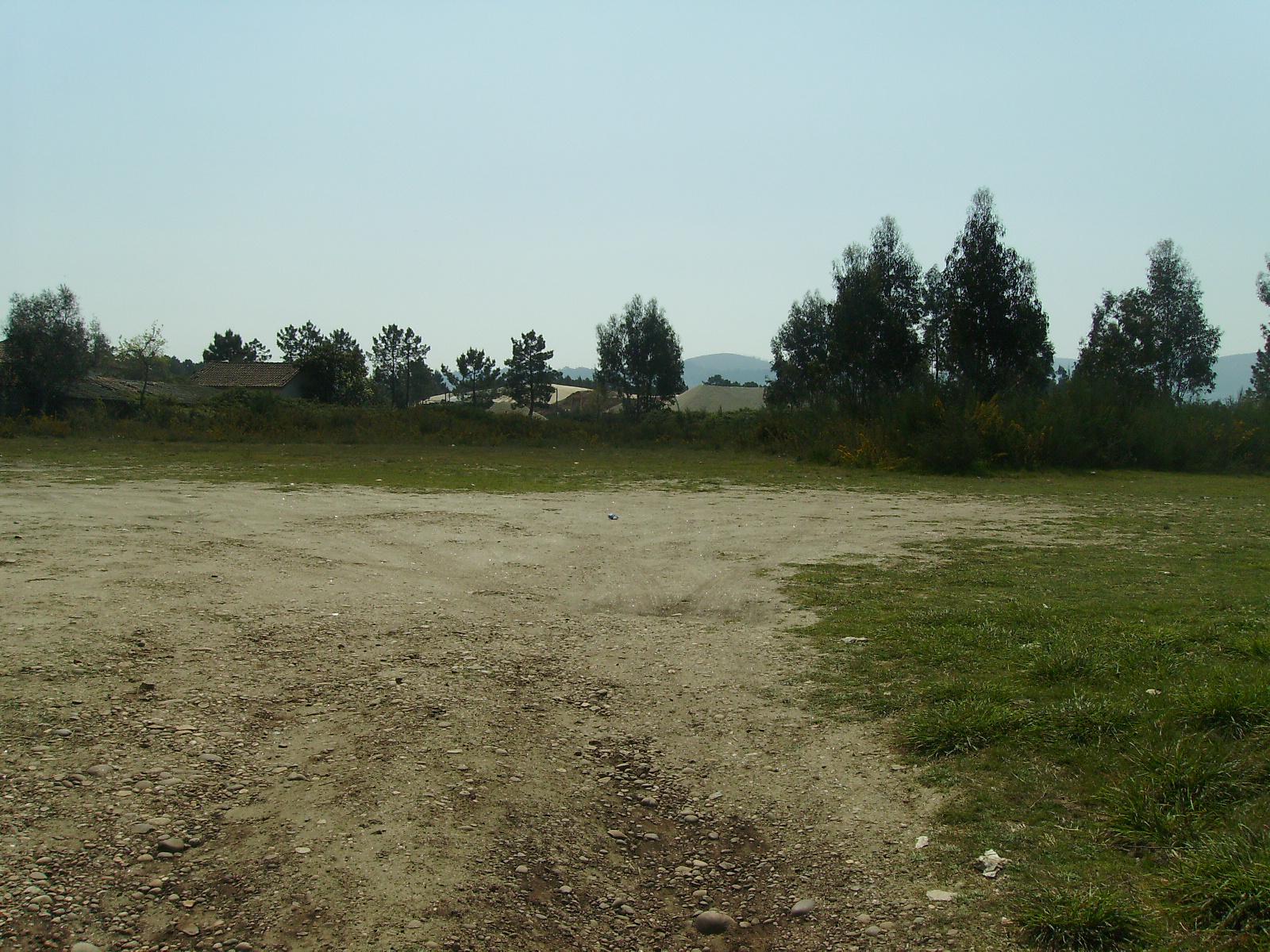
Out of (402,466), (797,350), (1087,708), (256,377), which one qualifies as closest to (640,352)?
(797,350)

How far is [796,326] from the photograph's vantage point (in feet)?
201

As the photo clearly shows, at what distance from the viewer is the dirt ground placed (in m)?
2.85

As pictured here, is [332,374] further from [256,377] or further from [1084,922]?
[1084,922]

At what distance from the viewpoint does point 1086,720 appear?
13.5ft

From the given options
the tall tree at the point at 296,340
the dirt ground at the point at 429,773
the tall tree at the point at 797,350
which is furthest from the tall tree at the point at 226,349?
the dirt ground at the point at 429,773

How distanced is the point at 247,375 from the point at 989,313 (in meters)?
57.3

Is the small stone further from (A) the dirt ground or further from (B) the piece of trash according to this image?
(B) the piece of trash

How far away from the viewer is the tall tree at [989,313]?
31.5 metres

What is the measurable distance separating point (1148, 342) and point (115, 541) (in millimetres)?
47140

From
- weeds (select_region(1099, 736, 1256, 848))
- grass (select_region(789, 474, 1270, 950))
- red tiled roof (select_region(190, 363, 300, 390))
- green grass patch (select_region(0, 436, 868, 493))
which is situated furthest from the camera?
red tiled roof (select_region(190, 363, 300, 390))

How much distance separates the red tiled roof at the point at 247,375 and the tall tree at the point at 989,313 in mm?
49049

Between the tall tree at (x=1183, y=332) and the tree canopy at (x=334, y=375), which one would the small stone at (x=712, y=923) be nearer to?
the tall tree at (x=1183, y=332)

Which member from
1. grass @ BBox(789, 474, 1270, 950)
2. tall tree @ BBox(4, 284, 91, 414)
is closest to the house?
tall tree @ BBox(4, 284, 91, 414)

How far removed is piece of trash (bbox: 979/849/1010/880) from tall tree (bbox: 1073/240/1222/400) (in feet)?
152
